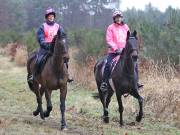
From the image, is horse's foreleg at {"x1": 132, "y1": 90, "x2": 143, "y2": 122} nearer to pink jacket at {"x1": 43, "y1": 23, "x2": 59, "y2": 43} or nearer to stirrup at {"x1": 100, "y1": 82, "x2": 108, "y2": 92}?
stirrup at {"x1": 100, "y1": 82, "x2": 108, "y2": 92}

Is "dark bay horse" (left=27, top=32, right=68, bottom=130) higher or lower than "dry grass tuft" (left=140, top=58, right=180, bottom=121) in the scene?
higher

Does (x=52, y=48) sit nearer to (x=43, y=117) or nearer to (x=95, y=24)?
(x=43, y=117)

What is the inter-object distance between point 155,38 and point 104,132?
886 centimetres

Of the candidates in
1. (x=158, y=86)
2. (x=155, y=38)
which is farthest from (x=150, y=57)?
(x=158, y=86)

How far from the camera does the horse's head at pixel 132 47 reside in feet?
36.6

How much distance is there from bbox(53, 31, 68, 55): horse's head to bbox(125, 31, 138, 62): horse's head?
1.55 meters

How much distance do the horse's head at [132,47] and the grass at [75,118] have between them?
174 cm

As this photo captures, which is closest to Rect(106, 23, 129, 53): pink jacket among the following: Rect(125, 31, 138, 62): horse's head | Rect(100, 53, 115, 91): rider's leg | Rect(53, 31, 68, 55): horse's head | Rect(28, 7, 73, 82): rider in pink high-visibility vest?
Rect(100, 53, 115, 91): rider's leg

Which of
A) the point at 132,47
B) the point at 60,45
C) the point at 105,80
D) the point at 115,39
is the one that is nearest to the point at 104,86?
the point at 105,80

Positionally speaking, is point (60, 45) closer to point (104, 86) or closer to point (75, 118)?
point (104, 86)

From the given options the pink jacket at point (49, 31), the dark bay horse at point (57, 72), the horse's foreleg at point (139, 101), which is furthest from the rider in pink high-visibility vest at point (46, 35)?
the horse's foreleg at point (139, 101)

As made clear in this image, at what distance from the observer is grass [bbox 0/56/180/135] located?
10.5 metres

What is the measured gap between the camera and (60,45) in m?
10.8

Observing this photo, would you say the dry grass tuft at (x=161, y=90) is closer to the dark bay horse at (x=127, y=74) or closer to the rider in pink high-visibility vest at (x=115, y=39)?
the dark bay horse at (x=127, y=74)
